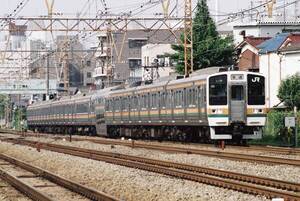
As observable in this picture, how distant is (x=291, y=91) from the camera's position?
3903 cm

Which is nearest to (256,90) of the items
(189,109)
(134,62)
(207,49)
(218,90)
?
(218,90)

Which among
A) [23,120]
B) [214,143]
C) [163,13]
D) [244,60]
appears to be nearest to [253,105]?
[214,143]

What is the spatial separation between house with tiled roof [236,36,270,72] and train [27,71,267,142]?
11.9 metres

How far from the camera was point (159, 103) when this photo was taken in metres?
34.2

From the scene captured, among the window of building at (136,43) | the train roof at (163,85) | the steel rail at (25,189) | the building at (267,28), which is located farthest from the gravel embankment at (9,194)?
the window of building at (136,43)

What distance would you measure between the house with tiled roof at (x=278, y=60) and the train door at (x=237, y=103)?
15585 millimetres

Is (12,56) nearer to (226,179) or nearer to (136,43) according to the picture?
(136,43)

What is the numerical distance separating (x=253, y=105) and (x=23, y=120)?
2363 inches

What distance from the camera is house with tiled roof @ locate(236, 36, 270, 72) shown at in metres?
52.0

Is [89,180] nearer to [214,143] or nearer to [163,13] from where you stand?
[214,143]

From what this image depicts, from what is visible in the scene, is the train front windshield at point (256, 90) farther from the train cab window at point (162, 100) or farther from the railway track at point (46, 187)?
the railway track at point (46, 187)

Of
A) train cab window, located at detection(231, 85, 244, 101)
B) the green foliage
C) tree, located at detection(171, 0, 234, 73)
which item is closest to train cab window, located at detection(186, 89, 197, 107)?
train cab window, located at detection(231, 85, 244, 101)

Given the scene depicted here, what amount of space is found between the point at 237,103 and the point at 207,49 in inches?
1076

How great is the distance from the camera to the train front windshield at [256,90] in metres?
27.6
